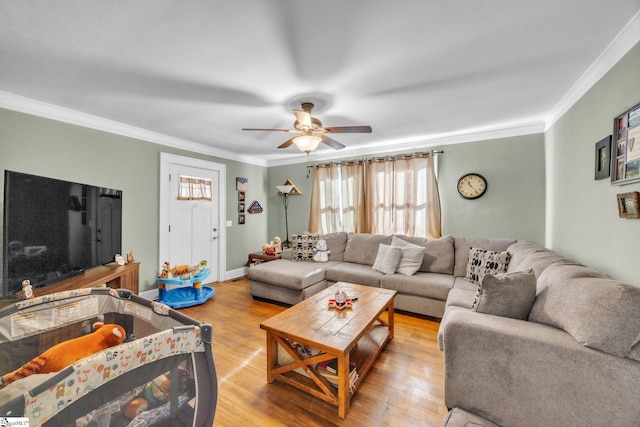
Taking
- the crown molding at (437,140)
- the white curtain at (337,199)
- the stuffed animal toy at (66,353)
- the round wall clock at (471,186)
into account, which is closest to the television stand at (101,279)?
the stuffed animal toy at (66,353)

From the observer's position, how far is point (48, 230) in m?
1.90

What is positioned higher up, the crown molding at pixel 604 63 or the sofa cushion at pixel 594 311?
the crown molding at pixel 604 63

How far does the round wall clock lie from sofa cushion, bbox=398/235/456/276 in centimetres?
72

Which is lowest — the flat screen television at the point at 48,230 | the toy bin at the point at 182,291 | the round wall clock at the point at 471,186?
the toy bin at the point at 182,291

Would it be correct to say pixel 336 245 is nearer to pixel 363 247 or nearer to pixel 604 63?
pixel 363 247

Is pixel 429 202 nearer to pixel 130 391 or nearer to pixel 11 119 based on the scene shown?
pixel 130 391

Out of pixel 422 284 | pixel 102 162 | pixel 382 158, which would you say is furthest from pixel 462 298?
pixel 102 162

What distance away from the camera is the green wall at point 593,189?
→ 1497mm

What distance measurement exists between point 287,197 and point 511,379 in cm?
444

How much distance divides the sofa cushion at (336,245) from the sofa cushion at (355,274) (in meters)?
0.33

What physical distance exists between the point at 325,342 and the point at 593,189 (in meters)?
2.32

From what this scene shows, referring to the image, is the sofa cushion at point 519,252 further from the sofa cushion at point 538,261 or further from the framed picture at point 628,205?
the framed picture at point 628,205

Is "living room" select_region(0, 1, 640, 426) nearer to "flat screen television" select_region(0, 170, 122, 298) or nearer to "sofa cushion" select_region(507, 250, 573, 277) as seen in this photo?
"sofa cushion" select_region(507, 250, 573, 277)

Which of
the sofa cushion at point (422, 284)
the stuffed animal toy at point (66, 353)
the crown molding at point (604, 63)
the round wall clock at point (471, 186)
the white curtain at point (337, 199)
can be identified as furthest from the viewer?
the white curtain at point (337, 199)
